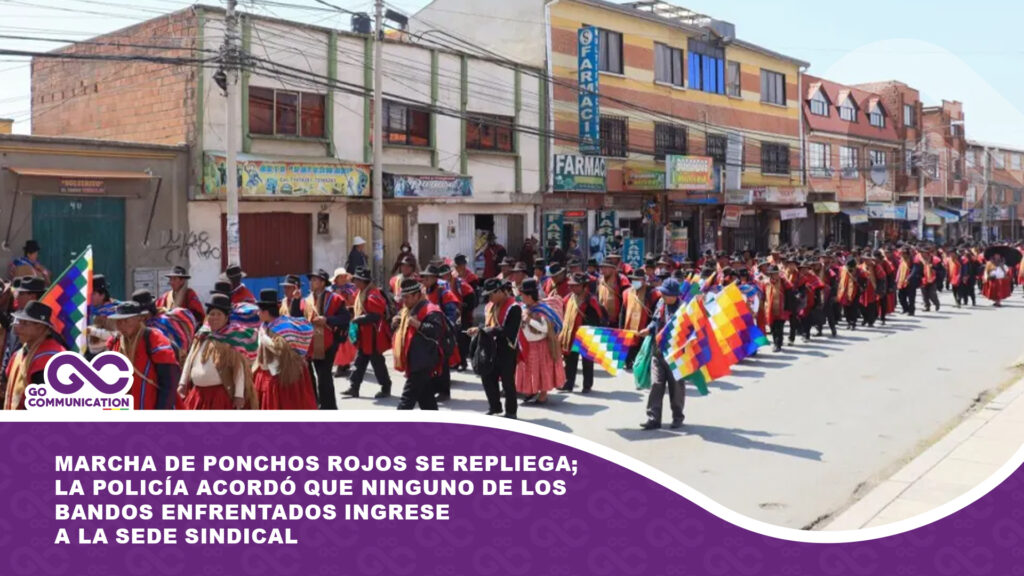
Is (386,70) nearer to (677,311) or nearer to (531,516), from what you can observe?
(677,311)

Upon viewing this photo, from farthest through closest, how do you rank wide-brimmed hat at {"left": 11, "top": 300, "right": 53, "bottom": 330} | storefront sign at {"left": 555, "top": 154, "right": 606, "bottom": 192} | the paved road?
storefront sign at {"left": 555, "top": 154, "right": 606, "bottom": 192}
the paved road
wide-brimmed hat at {"left": 11, "top": 300, "right": 53, "bottom": 330}

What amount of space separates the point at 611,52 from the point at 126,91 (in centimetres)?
1512

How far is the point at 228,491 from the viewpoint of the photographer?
4570 millimetres

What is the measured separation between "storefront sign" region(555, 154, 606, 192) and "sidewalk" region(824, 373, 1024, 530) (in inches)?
704

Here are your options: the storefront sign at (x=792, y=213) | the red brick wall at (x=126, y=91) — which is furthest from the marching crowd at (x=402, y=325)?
the storefront sign at (x=792, y=213)

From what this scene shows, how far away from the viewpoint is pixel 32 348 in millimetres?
6340

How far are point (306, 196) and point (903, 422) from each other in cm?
1329

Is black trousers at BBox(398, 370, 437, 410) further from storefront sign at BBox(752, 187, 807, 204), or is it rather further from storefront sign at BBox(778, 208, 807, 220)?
storefront sign at BBox(778, 208, 807, 220)

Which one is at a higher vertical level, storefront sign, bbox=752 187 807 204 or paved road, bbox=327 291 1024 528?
storefront sign, bbox=752 187 807 204

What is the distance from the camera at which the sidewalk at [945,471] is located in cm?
730

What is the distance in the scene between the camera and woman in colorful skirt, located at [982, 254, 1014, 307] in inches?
1004

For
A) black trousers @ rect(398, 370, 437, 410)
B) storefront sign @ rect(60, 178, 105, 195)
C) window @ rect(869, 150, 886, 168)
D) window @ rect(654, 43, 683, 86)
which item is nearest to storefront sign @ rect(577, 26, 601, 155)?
window @ rect(654, 43, 683, 86)

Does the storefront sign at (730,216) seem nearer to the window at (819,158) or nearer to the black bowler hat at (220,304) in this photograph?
the window at (819,158)

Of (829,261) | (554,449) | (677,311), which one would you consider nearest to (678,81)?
(829,261)
